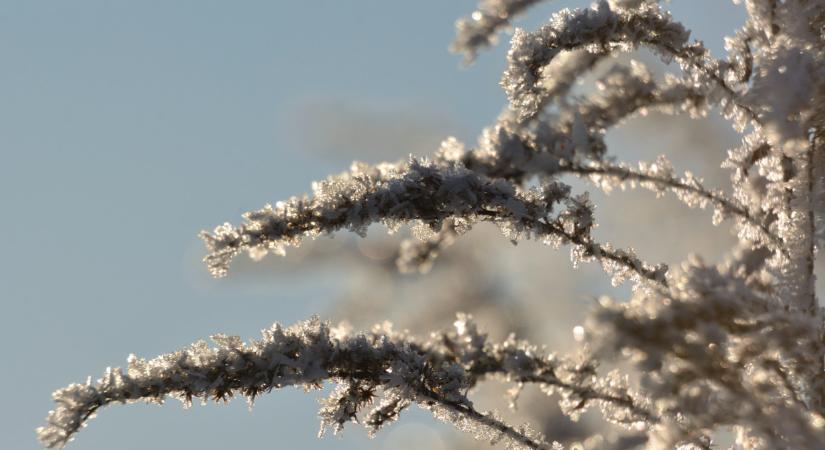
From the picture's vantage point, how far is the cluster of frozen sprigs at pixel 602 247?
2.56 meters

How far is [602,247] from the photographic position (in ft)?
12.3

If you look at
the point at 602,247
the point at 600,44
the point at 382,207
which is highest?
the point at 600,44

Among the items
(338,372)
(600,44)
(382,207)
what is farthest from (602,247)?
(338,372)

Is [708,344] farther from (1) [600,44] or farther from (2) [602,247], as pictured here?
(1) [600,44]

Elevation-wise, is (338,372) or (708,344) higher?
(338,372)

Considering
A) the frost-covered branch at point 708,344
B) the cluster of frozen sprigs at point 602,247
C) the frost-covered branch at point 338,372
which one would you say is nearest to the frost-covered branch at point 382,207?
the cluster of frozen sprigs at point 602,247

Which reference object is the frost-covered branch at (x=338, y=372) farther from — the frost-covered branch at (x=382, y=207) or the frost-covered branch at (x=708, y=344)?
the frost-covered branch at (x=708, y=344)

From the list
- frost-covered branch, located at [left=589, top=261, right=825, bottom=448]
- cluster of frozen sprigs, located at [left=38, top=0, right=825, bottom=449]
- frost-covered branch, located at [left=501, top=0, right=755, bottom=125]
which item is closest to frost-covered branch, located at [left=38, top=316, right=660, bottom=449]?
cluster of frozen sprigs, located at [left=38, top=0, right=825, bottom=449]

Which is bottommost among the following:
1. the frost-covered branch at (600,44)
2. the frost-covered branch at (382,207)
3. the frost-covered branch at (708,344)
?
the frost-covered branch at (708,344)

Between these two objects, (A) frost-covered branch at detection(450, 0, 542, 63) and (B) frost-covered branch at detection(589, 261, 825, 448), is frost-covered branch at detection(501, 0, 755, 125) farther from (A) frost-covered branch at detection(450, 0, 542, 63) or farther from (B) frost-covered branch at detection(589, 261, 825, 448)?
(B) frost-covered branch at detection(589, 261, 825, 448)

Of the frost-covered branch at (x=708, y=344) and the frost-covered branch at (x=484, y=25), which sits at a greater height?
the frost-covered branch at (x=484, y=25)

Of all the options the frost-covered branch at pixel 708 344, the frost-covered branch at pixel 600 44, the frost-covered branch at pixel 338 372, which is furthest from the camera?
the frost-covered branch at pixel 600 44

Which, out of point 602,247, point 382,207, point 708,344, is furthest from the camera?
point 602,247

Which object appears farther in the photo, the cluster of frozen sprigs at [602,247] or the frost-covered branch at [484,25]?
the frost-covered branch at [484,25]
